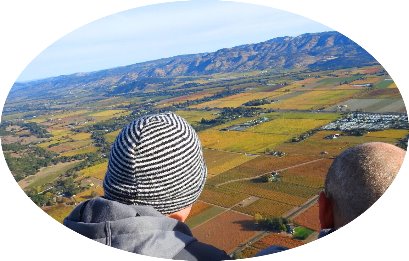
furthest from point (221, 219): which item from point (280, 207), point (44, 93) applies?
point (44, 93)

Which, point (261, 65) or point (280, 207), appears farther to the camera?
point (261, 65)

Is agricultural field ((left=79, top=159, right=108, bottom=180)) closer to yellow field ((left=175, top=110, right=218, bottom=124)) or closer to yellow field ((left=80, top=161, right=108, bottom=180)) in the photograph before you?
yellow field ((left=80, top=161, right=108, bottom=180))

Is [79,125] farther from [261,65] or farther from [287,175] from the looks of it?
[261,65]

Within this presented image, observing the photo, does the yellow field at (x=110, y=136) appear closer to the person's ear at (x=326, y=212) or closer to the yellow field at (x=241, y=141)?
the yellow field at (x=241, y=141)

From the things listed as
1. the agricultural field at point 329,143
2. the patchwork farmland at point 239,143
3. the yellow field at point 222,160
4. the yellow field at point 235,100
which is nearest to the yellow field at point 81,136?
the patchwork farmland at point 239,143

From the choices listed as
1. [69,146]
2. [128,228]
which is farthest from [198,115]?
[128,228]

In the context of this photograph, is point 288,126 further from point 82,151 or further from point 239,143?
point 82,151
